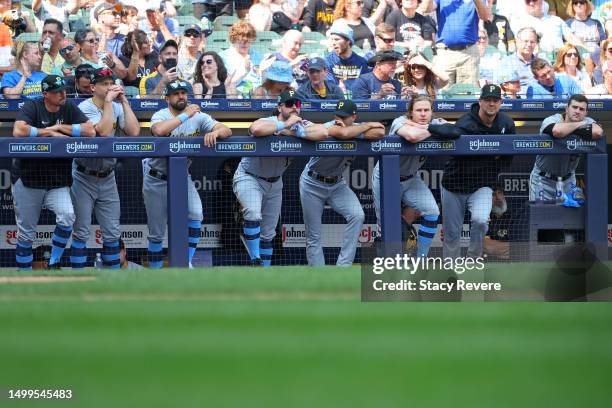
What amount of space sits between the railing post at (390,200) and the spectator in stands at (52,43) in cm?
387

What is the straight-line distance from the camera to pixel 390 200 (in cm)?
992

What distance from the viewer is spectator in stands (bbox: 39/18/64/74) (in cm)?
1181

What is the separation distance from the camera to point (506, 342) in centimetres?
525

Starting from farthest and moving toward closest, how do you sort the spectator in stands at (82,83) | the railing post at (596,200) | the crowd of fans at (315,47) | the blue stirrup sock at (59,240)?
the crowd of fans at (315,47)
the spectator in stands at (82,83)
the railing post at (596,200)
the blue stirrup sock at (59,240)

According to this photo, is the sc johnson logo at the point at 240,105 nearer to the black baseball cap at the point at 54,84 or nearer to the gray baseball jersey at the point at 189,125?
the gray baseball jersey at the point at 189,125

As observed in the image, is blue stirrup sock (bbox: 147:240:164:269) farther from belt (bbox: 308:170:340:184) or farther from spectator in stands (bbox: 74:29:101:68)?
spectator in stands (bbox: 74:29:101:68)

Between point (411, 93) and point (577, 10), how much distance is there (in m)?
2.78

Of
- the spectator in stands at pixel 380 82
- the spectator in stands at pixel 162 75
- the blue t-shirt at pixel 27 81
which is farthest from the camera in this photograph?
the spectator in stands at pixel 380 82

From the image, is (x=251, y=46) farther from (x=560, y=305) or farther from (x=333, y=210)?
(x=560, y=305)

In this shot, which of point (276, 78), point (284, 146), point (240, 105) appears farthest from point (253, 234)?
point (276, 78)

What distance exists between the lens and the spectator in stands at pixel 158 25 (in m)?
12.4

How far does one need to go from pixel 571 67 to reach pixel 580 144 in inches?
111

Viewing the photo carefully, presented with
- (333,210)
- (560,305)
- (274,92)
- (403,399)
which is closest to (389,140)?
(333,210)

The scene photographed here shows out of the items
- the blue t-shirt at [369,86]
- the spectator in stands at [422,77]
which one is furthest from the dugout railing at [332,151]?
the spectator in stands at [422,77]
